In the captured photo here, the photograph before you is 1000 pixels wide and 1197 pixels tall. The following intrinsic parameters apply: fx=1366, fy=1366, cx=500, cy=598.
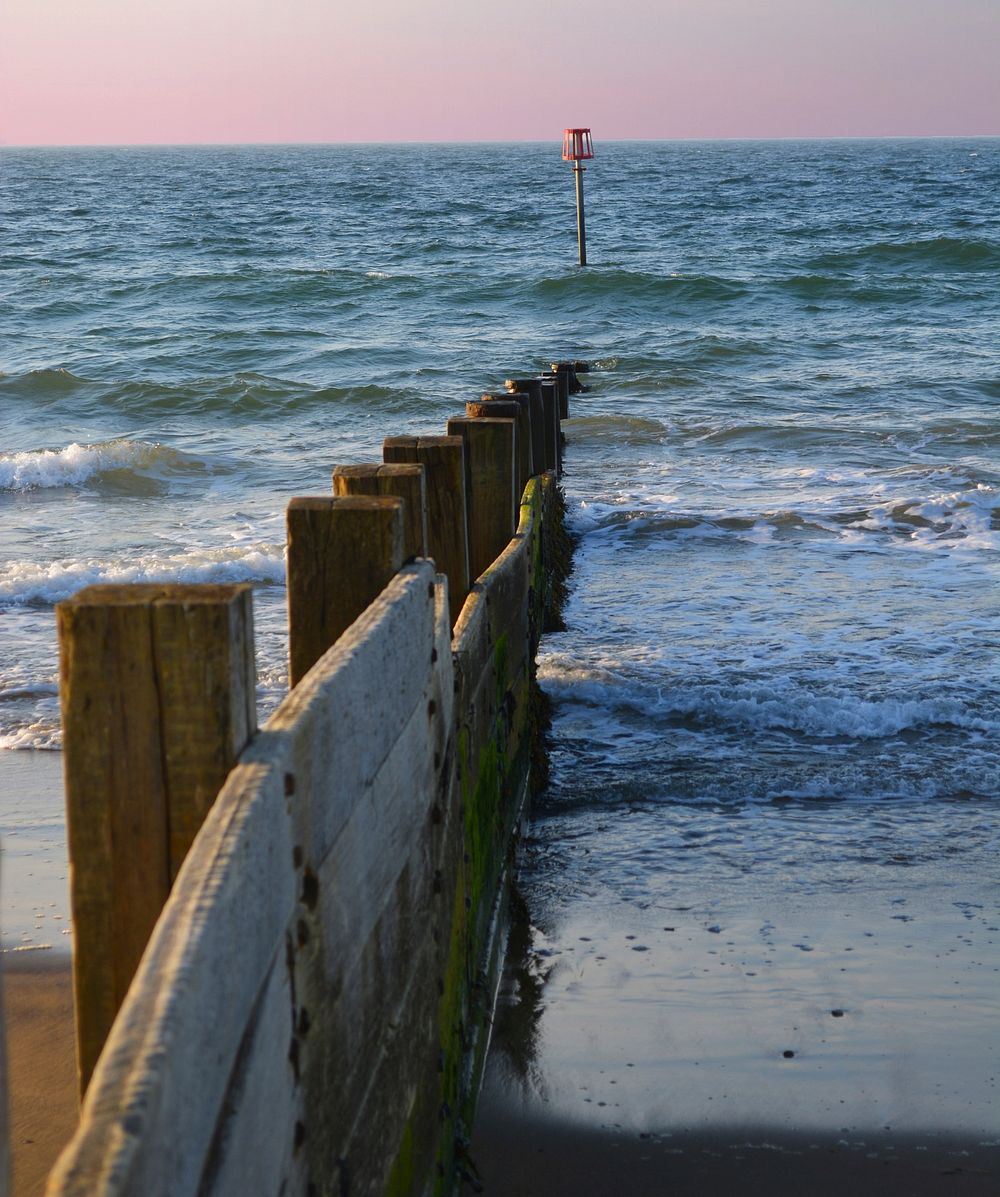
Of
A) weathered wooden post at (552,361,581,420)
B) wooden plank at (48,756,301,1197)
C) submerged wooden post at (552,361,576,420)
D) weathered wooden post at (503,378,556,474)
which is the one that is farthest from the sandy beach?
weathered wooden post at (552,361,581,420)

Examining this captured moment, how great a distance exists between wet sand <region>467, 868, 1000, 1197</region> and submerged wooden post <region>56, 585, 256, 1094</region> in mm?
1810

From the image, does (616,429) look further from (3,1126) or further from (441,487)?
(3,1126)

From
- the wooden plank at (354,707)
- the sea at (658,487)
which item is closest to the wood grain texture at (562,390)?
the sea at (658,487)

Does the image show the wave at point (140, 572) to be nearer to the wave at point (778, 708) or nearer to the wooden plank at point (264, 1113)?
the wave at point (778, 708)

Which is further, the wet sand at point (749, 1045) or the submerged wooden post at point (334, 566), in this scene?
the wet sand at point (749, 1045)

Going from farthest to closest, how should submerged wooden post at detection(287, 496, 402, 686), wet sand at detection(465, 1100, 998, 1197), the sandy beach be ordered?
the sandy beach → wet sand at detection(465, 1100, 998, 1197) → submerged wooden post at detection(287, 496, 402, 686)

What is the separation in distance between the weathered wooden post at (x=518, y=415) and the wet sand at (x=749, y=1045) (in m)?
2.66

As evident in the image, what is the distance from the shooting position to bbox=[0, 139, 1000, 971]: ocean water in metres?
5.59

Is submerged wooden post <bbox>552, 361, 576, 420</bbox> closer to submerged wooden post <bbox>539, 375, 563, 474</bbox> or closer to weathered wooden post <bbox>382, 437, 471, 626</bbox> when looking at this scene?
submerged wooden post <bbox>539, 375, 563, 474</bbox>

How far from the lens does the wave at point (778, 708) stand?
6211 millimetres

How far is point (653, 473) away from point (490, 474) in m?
7.17

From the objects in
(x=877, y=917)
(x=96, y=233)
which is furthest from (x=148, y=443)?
(x=96, y=233)

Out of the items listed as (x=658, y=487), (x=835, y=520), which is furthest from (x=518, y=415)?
(x=658, y=487)

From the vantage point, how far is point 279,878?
1.65m
